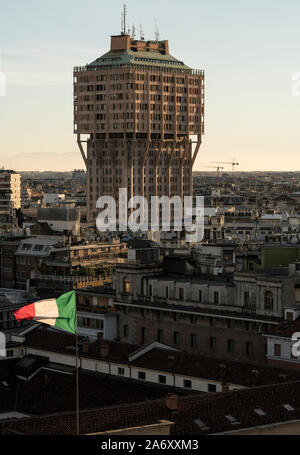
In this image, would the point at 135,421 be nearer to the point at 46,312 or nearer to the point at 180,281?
the point at 46,312

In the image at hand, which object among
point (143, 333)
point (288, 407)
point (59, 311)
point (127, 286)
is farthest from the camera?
point (127, 286)

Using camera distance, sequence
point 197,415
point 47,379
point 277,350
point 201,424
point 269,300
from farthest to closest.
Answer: point 269,300, point 277,350, point 47,379, point 197,415, point 201,424

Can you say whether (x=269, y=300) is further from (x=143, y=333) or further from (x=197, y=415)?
(x=197, y=415)

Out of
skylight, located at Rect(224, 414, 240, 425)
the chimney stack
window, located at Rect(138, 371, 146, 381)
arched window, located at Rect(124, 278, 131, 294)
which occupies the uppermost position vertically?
arched window, located at Rect(124, 278, 131, 294)

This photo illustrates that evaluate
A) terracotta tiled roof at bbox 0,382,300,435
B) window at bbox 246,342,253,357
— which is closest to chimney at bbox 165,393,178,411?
terracotta tiled roof at bbox 0,382,300,435

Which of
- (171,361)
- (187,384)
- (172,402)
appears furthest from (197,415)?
(171,361)

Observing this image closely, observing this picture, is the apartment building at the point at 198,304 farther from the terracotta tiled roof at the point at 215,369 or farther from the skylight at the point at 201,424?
the skylight at the point at 201,424

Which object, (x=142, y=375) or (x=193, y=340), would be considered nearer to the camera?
(x=142, y=375)

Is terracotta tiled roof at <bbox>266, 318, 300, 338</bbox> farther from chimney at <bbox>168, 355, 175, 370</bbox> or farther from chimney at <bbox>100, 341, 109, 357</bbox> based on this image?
chimney at <bbox>100, 341, 109, 357</bbox>
